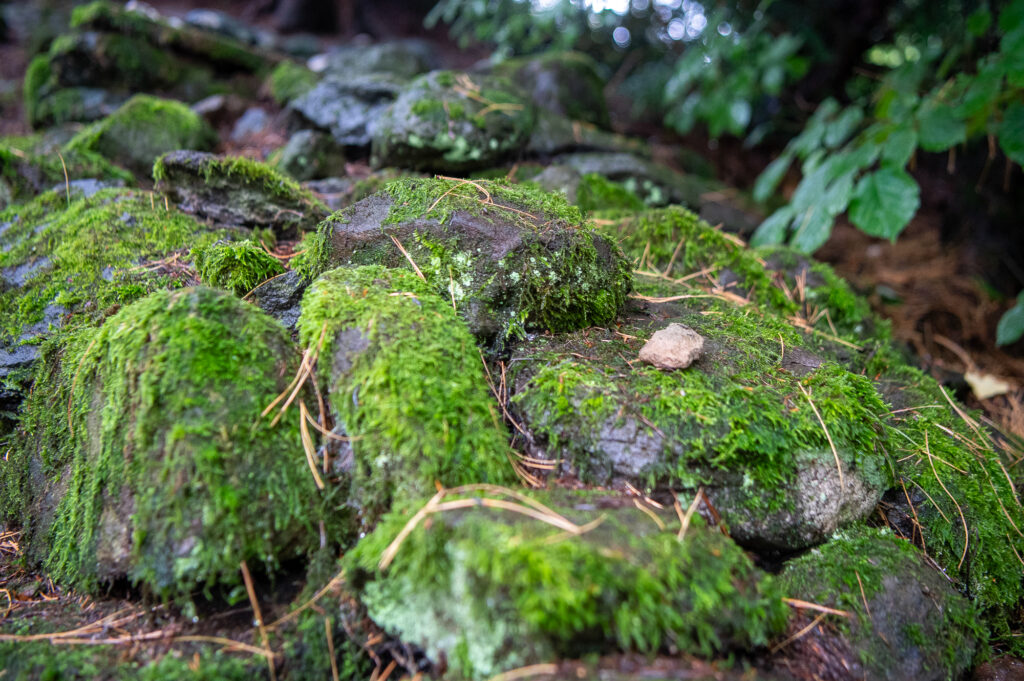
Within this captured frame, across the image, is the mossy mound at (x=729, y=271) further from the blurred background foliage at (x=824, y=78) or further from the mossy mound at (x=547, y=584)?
the mossy mound at (x=547, y=584)

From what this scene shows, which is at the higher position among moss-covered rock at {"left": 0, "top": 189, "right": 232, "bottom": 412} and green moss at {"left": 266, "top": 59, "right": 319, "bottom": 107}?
green moss at {"left": 266, "top": 59, "right": 319, "bottom": 107}

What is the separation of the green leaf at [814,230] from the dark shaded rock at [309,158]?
3.44 m

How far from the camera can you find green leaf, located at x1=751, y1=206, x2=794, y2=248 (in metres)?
3.82

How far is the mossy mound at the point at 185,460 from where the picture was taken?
1.74 m

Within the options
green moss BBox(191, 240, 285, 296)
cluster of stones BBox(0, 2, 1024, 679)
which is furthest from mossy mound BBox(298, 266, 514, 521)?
green moss BBox(191, 240, 285, 296)

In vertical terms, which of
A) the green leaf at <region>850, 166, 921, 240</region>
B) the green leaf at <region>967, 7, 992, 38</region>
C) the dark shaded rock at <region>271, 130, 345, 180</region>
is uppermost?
the green leaf at <region>967, 7, 992, 38</region>

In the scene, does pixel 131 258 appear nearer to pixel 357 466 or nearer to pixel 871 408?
pixel 357 466

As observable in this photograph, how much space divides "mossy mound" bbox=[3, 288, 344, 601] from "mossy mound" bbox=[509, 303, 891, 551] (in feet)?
2.93

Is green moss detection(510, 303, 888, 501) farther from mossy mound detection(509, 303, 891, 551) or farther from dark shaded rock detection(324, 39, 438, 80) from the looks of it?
dark shaded rock detection(324, 39, 438, 80)

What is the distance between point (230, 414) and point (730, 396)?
1786mm

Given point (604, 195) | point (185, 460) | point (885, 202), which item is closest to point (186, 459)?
point (185, 460)

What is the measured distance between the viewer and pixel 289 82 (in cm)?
594

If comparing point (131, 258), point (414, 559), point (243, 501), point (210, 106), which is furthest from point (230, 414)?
point (210, 106)

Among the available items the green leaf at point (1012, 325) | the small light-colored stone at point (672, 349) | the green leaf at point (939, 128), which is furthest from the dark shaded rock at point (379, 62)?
the green leaf at point (1012, 325)
